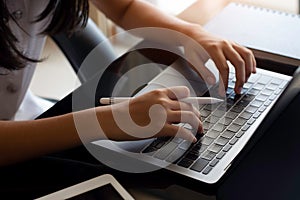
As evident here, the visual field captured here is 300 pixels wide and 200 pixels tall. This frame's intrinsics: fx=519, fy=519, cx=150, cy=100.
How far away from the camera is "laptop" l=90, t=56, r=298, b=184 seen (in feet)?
2.21

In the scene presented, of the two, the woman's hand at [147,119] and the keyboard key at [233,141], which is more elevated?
the woman's hand at [147,119]

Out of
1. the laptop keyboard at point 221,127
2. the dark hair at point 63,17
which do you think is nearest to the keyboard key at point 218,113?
the laptop keyboard at point 221,127

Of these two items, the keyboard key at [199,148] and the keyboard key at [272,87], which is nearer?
the keyboard key at [199,148]

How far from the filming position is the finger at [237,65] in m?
0.82

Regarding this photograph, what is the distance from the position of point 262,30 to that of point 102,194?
0.51m

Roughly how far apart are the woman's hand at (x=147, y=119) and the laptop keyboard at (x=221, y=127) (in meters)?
A: 0.02

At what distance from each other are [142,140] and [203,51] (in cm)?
24

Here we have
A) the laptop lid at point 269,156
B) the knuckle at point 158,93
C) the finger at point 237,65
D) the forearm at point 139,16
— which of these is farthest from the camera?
the forearm at point 139,16

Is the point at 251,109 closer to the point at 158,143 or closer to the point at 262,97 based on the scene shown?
the point at 262,97

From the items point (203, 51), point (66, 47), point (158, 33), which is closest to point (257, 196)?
point (203, 51)

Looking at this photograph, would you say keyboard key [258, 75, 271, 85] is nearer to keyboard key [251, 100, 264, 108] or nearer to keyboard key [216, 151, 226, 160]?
keyboard key [251, 100, 264, 108]

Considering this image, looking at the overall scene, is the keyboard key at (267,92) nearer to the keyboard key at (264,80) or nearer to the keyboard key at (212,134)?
the keyboard key at (264,80)

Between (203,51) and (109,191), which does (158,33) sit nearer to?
(203,51)

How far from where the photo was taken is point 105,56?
105cm
